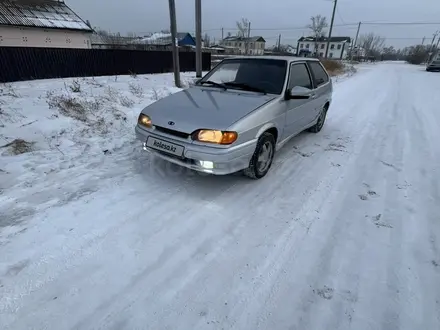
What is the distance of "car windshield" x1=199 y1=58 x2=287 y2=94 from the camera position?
4.02 meters

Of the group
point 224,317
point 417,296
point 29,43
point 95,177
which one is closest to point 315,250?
point 417,296

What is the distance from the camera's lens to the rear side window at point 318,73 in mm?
5246

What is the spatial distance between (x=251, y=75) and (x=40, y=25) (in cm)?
2254

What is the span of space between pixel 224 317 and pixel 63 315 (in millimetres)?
1134

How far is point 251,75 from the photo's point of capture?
4.26 metres

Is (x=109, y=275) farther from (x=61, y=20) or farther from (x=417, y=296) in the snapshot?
(x=61, y=20)

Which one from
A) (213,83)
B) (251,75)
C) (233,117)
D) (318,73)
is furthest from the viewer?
(318,73)

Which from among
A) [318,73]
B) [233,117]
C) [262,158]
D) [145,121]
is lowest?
[262,158]

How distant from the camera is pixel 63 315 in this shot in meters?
1.87

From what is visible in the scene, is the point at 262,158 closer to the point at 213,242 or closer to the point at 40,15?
the point at 213,242

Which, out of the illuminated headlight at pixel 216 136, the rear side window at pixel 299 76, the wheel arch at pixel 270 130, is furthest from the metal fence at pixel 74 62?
the wheel arch at pixel 270 130

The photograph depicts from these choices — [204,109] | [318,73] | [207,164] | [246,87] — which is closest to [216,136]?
→ [207,164]

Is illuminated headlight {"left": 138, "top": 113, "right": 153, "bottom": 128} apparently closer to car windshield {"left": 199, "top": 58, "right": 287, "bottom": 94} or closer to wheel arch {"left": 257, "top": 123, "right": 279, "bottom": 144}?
car windshield {"left": 199, "top": 58, "right": 287, "bottom": 94}

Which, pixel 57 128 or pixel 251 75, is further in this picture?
pixel 57 128
